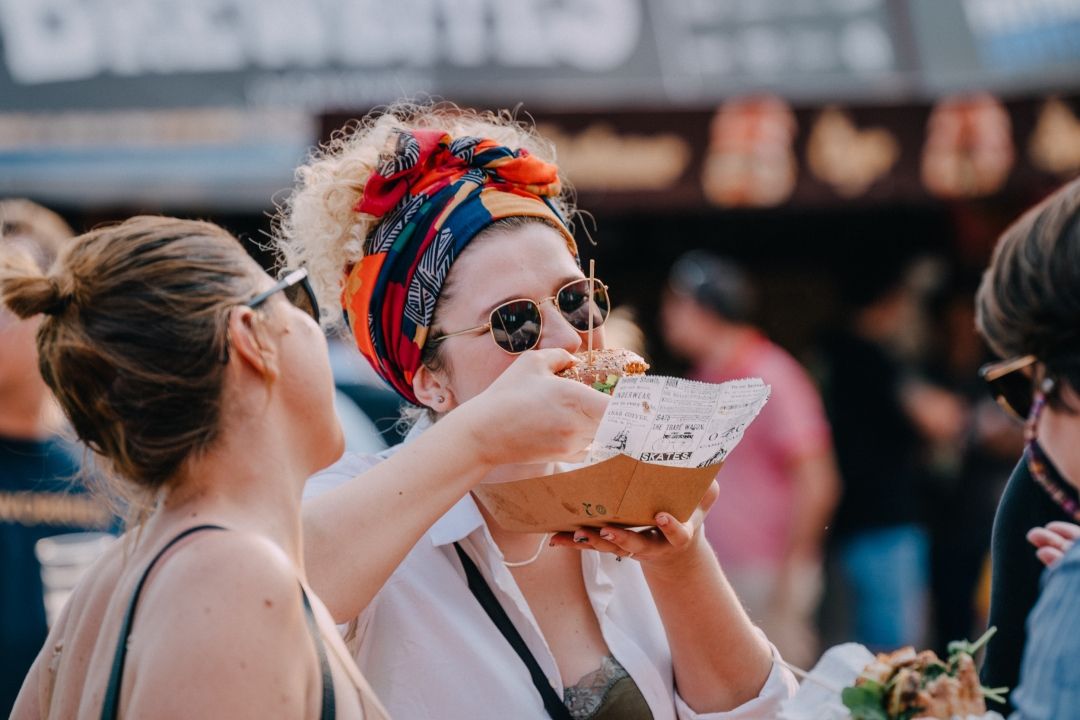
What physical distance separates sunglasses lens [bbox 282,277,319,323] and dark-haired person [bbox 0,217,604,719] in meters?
0.05

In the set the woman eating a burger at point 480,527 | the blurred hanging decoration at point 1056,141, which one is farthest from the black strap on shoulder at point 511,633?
the blurred hanging decoration at point 1056,141

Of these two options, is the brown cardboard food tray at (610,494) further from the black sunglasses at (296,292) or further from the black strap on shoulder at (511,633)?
the black sunglasses at (296,292)

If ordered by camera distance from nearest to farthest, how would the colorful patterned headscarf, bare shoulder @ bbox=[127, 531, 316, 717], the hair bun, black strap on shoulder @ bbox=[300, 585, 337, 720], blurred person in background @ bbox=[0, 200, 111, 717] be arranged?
bare shoulder @ bbox=[127, 531, 316, 717], black strap on shoulder @ bbox=[300, 585, 337, 720], the hair bun, the colorful patterned headscarf, blurred person in background @ bbox=[0, 200, 111, 717]

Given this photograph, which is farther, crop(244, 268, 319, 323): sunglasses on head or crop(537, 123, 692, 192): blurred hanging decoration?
crop(537, 123, 692, 192): blurred hanging decoration

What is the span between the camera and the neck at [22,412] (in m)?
3.98

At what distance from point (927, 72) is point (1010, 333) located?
6.44 metres

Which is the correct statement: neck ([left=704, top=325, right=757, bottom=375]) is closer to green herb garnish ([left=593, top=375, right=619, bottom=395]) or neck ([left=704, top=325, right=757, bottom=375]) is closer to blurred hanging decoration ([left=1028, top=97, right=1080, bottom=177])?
blurred hanging decoration ([left=1028, top=97, right=1080, bottom=177])

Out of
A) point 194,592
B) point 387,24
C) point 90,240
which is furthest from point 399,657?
point 387,24

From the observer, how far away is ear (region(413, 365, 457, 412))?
2617mm

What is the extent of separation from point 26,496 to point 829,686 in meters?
2.82

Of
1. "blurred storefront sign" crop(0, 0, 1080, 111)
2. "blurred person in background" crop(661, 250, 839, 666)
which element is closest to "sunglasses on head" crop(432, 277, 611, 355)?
"blurred person in background" crop(661, 250, 839, 666)

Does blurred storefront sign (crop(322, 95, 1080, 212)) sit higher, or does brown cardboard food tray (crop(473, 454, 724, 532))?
brown cardboard food tray (crop(473, 454, 724, 532))

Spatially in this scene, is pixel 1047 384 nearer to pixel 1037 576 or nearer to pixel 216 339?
pixel 1037 576

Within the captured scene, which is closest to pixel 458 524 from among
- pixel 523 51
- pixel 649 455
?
pixel 649 455
